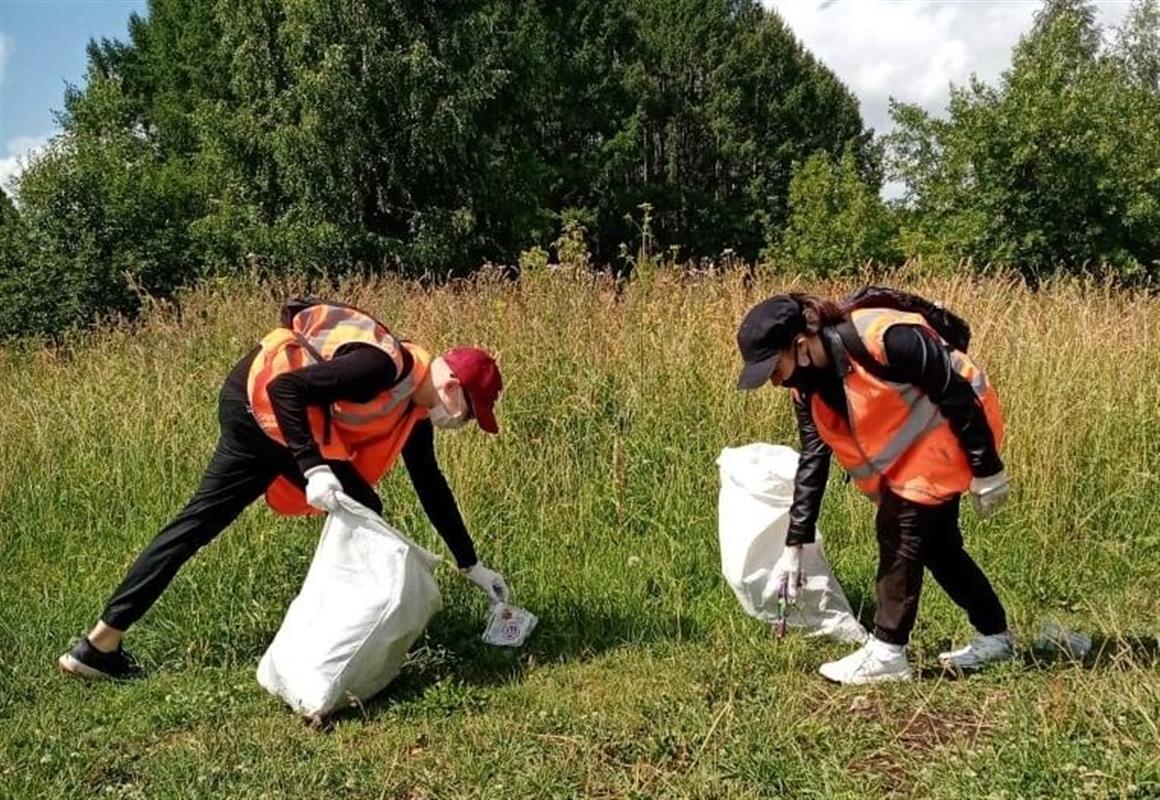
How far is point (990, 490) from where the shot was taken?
3172 millimetres

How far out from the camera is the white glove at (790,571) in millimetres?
3688

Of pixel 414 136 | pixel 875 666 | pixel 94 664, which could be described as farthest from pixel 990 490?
pixel 414 136

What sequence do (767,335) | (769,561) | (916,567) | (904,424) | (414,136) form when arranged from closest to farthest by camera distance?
(767,335), (904,424), (916,567), (769,561), (414,136)

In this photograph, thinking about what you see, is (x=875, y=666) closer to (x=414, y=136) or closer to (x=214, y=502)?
(x=214, y=502)

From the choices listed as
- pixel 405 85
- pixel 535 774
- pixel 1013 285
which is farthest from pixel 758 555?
pixel 405 85

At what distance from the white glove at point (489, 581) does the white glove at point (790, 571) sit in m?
1.10

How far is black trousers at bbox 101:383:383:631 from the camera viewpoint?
12.1 ft

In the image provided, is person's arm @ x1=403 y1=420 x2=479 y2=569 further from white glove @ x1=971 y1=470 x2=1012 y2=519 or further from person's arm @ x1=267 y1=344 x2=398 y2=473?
white glove @ x1=971 y1=470 x2=1012 y2=519

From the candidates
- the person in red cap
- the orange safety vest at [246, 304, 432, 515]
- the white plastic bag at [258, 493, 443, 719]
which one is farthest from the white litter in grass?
the orange safety vest at [246, 304, 432, 515]

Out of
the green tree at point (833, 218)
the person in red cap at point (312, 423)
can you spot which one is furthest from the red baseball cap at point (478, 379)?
the green tree at point (833, 218)

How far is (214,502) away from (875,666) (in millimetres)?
2461

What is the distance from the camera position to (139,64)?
33.5 metres

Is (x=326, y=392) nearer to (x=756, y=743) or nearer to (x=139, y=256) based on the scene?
(x=756, y=743)

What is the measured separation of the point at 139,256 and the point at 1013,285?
40.2 ft
